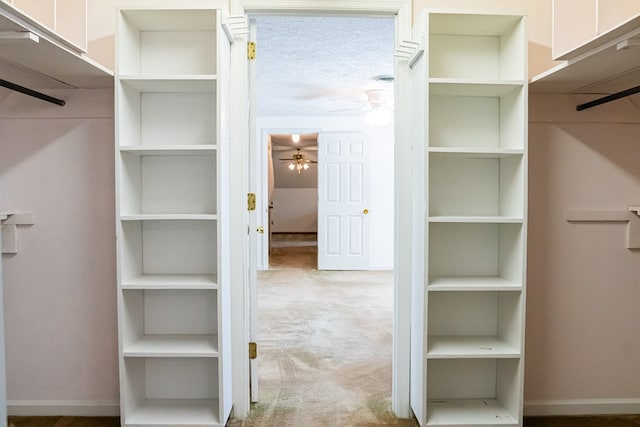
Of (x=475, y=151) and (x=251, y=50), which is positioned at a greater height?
(x=251, y=50)

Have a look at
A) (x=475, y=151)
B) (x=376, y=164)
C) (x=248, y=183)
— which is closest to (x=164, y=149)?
(x=248, y=183)

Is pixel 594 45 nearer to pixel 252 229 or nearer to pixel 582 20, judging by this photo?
pixel 582 20

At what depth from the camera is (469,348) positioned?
2.23m

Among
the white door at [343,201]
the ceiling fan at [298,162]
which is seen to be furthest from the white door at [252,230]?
the ceiling fan at [298,162]

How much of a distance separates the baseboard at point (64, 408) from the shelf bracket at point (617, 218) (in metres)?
2.64

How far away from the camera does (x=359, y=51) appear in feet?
12.9

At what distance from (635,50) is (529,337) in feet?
4.86

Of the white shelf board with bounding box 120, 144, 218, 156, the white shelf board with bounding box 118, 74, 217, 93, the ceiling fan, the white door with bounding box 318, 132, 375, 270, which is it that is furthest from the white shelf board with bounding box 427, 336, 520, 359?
the ceiling fan

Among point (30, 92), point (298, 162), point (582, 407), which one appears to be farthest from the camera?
point (298, 162)

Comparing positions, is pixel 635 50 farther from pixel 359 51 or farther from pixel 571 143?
pixel 359 51

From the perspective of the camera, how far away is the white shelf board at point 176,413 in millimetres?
2166

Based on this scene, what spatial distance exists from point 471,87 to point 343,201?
16.1ft

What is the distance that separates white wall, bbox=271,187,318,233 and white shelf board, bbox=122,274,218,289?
10.7 meters

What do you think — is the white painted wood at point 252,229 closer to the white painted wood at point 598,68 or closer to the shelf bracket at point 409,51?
the shelf bracket at point 409,51
